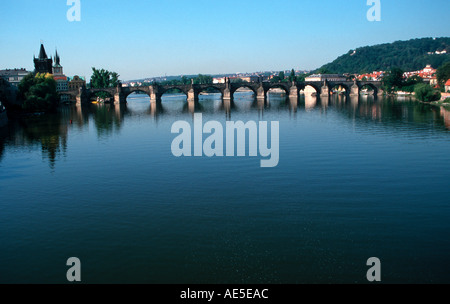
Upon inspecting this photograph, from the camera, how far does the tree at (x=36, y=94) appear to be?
6350 cm

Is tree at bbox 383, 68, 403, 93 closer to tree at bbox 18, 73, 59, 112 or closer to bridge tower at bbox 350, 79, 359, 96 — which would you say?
bridge tower at bbox 350, 79, 359, 96

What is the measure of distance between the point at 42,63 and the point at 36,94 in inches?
1933

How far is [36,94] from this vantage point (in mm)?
64750

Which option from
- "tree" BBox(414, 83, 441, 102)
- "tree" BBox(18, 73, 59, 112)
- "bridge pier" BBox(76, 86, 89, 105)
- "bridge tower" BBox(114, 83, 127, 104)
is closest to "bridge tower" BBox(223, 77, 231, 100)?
"bridge tower" BBox(114, 83, 127, 104)

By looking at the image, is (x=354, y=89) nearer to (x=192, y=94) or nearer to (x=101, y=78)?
(x=192, y=94)

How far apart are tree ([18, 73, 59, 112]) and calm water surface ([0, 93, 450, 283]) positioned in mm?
38396

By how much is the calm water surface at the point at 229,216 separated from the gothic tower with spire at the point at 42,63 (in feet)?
290

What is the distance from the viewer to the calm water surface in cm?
1222

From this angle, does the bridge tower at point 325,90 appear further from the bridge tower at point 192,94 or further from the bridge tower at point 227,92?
the bridge tower at point 192,94

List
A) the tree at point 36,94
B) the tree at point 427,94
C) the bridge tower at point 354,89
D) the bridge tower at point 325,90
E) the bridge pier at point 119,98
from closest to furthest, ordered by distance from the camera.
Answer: the tree at point 36,94
the tree at point 427,94
the bridge pier at point 119,98
the bridge tower at point 325,90
the bridge tower at point 354,89

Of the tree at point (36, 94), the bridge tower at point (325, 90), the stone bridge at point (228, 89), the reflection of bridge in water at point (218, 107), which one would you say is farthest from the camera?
the bridge tower at point (325, 90)

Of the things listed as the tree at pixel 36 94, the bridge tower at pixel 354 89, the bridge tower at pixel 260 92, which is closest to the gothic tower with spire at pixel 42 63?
the tree at pixel 36 94

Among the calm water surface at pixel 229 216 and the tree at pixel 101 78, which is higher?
the tree at pixel 101 78
